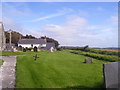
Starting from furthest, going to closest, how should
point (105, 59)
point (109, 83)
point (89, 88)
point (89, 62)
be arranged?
point (105, 59), point (89, 62), point (89, 88), point (109, 83)

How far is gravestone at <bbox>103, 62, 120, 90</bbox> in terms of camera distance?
555cm

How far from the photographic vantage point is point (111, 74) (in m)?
5.60

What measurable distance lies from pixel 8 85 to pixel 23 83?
0.72 m

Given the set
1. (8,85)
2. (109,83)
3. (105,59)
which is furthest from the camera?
(105,59)

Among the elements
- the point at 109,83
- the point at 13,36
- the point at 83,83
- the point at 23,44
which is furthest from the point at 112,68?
the point at 13,36

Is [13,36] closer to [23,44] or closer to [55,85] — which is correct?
[23,44]

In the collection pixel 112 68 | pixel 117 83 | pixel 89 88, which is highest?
pixel 112 68

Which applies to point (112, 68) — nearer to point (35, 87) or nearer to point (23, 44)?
point (35, 87)

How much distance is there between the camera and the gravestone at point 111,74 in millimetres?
5555

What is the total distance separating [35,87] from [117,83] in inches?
143

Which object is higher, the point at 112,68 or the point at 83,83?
the point at 112,68

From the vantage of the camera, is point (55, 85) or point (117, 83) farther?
point (55, 85)

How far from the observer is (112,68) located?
18.5 ft

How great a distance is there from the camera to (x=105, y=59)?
17.9 m
